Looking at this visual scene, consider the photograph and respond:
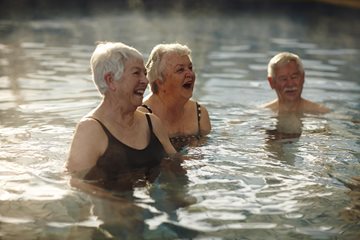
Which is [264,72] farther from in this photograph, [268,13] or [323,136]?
[268,13]

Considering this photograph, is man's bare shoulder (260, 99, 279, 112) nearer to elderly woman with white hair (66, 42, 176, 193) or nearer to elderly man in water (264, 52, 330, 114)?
elderly man in water (264, 52, 330, 114)

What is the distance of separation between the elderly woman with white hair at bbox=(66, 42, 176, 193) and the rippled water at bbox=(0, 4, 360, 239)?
0.20 metres

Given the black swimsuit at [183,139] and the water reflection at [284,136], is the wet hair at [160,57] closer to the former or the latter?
the black swimsuit at [183,139]

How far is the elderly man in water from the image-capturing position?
7.47m

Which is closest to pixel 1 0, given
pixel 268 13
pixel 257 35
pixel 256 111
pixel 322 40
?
pixel 268 13

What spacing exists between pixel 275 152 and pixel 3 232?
2.83 metres

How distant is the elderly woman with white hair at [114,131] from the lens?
4453 millimetres

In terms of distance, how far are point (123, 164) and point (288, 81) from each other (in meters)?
3.42

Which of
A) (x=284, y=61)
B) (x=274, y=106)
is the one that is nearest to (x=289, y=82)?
(x=284, y=61)

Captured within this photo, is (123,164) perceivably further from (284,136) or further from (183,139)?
(284,136)

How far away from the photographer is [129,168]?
4746 millimetres

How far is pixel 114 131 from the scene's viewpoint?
4.63 metres

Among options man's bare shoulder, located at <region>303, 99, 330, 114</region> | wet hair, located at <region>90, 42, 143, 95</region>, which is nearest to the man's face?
man's bare shoulder, located at <region>303, 99, 330, 114</region>

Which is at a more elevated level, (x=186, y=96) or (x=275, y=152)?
(x=186, y=96)
